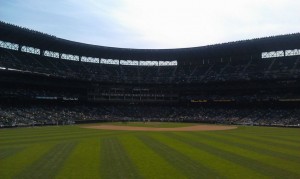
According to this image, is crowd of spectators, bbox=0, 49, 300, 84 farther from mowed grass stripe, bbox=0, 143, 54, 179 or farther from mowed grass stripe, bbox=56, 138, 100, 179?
mowed grass stripe, bbox=56, 138, 100, 179

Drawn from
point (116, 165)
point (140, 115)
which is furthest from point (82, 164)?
point (140, 115)

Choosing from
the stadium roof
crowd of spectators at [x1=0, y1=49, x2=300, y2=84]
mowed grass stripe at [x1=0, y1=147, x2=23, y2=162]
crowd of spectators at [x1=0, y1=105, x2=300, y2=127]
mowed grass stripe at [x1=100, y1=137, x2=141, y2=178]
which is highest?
the stadium roof

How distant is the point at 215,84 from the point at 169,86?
15.7 metres

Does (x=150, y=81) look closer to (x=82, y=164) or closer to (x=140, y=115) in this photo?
(x=140, y=115)

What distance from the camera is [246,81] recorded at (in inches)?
3386

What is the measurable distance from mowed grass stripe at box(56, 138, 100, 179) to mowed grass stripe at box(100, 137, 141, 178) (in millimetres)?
439

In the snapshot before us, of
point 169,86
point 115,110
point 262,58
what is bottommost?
point 115,110

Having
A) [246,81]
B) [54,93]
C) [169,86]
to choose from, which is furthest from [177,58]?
[54,93]

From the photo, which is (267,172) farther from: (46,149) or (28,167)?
(46,149)

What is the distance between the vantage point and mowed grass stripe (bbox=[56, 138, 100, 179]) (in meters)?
18.7

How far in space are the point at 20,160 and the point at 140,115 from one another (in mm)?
74279

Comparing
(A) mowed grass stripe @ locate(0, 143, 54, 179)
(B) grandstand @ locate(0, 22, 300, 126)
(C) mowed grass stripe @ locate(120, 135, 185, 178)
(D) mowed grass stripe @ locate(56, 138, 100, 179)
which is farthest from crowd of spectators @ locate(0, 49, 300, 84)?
(C) mowed grass stripe @ locate(120, 135, 185, 178)

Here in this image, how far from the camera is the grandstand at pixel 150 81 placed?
75.9m

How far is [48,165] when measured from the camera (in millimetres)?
21328
